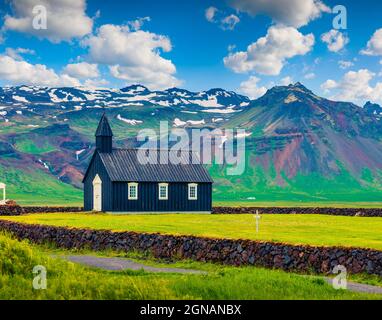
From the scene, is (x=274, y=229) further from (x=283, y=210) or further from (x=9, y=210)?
(x=283, y=210)

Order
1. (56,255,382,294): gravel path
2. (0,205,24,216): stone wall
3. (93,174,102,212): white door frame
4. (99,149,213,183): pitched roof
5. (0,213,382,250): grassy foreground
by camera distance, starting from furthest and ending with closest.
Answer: (93,174,102,212): white door frame < (99,149,213,183): pitched roof < (0,205,24,216): stone wall < (0,213,382,250): grassy foreground < (56,255,382,294): gravel path

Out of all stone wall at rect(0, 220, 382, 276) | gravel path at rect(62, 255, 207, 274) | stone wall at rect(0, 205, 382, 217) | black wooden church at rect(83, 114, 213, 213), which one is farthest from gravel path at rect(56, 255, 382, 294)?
black wooden church at rect(83, 114, 213, 213)

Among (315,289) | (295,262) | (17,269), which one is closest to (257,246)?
(295,262)

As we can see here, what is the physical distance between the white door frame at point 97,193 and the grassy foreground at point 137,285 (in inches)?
2280

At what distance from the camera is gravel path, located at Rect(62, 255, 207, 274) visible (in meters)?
30.5

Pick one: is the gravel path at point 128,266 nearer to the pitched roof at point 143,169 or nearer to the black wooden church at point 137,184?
the black wooden church at point 137,184

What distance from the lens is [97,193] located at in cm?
8475

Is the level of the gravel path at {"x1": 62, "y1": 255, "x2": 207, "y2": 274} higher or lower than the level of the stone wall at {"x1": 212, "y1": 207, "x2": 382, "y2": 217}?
higher

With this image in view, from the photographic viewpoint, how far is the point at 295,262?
1196 inches

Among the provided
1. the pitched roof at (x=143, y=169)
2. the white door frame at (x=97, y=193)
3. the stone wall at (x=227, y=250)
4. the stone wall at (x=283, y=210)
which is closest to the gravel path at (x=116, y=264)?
the stone wall at (x=227, y=250)

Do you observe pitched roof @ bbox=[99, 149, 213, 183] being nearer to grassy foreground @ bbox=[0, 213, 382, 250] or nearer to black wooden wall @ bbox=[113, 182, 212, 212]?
black wooden wall @ bbox=[113, 182, 212, 212]

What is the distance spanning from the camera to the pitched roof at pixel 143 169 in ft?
272

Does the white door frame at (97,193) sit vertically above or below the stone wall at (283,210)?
above
